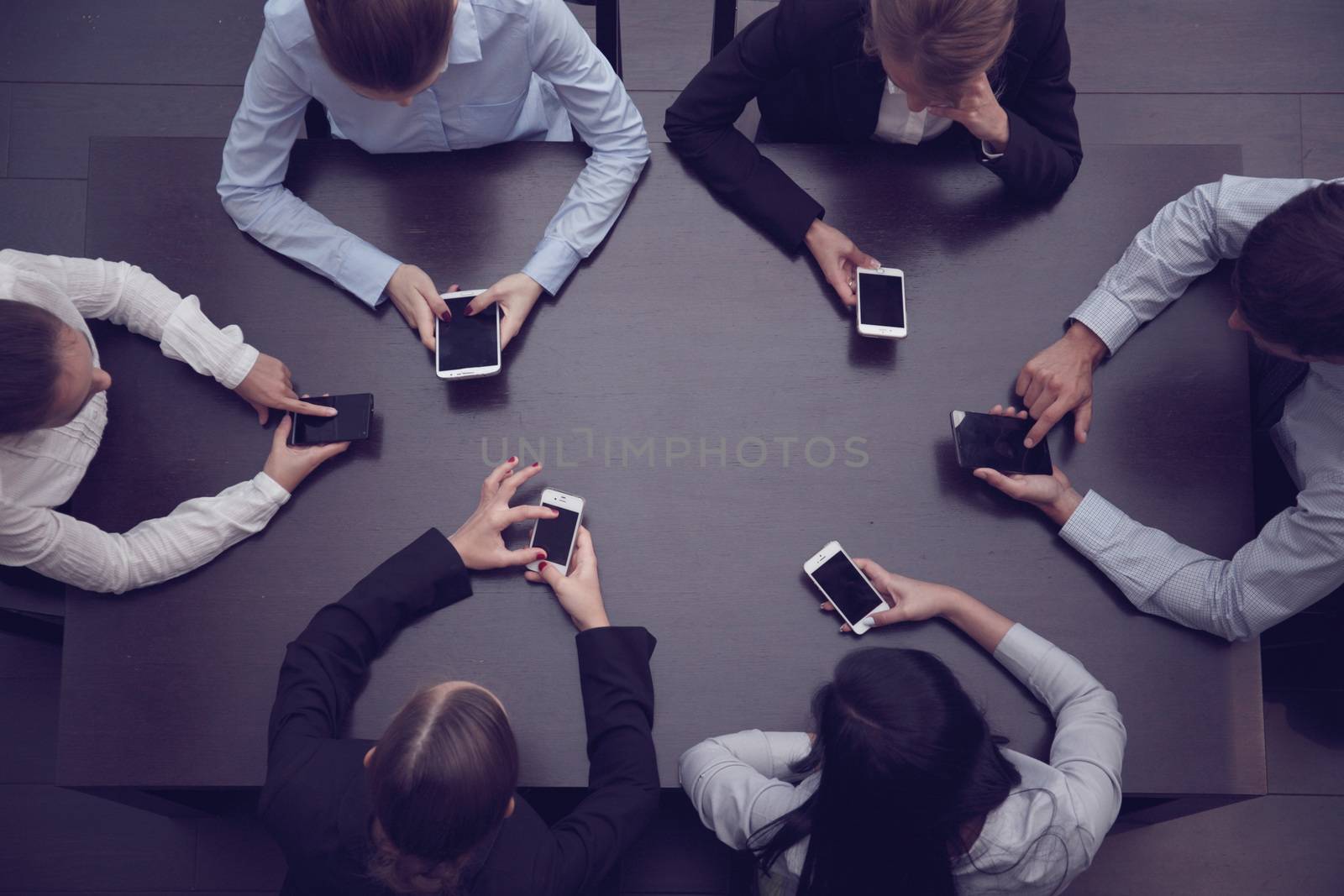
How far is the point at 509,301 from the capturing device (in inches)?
58.4

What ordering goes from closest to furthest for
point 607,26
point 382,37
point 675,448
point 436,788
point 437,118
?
1. point 436,788
2. point 382,37
3. point 675,448
4. point 437,118
5. point 607,26

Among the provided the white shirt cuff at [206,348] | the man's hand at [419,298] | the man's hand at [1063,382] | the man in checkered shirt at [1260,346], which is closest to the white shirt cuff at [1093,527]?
the man in checkered shirt at [1260,346]

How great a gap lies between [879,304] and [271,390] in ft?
3.33

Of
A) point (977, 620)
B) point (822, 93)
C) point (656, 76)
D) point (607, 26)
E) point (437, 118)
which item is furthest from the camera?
point (656, 76)

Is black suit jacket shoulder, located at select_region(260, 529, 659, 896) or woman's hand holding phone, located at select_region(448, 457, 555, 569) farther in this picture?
woman's hand holding phone, located at select_region(448, 457, 555, 569)

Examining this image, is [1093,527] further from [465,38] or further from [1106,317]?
[465,38]

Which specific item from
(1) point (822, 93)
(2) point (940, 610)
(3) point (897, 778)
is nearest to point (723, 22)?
(1) point (822, 93)

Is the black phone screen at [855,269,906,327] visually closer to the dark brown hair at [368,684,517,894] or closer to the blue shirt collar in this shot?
the blue shirt collar

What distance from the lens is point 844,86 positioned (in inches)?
64.7

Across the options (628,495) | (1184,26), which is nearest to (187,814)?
(628,495)

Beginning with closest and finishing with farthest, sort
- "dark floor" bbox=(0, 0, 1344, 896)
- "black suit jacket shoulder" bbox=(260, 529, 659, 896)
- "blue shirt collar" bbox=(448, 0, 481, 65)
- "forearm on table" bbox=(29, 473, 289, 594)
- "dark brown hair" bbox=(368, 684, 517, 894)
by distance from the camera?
"dark brown hair" bbox=(368, 684, 517, 894) → "black suit jacket shoulder" bbox=(260, 529, 659, 896) → "forearm on table" bbox=(29, 473, 289, 594) → "blue shirt collar" bbox=(448, 0, 481, 65) → "dark floor" bbox=(0, 0, 1344, 896)

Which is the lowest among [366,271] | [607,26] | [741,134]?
[366,271]

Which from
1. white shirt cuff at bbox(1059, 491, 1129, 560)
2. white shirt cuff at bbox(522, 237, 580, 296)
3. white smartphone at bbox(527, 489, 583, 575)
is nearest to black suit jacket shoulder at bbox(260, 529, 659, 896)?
white smartphone at bbox(527, 489, 583, 575)

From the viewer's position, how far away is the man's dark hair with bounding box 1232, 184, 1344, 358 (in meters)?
1.30
